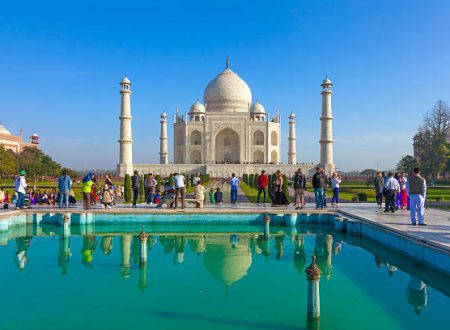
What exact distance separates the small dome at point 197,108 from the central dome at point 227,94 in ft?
4.69

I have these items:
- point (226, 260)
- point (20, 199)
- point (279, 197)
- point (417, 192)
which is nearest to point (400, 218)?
Result: point (417, 192)

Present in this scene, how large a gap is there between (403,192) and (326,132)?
2024 cm

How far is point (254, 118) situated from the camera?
43.7 metres

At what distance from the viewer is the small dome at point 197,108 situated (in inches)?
1711

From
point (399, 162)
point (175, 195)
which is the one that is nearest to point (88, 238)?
point (175, 195)

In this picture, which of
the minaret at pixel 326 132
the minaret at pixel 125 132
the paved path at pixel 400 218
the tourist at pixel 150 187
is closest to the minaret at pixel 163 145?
the minaret at pixel 125 132

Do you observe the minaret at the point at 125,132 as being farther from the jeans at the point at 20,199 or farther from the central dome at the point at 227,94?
the jeans at the point at 20,199

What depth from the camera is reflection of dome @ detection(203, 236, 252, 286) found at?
5594 mm

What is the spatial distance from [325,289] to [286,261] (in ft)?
4.90

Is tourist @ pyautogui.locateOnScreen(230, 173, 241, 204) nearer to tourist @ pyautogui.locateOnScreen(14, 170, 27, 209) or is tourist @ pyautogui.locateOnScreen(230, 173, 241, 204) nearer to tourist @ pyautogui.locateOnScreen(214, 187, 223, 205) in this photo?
tourist @ pyautogui.locateOnScreen(214, 187, 223, 205)

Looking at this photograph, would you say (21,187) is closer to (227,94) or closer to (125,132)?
(125,132)

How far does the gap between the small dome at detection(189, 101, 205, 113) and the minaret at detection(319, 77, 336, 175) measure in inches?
639

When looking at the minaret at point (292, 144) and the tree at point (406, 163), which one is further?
the minaret at point (292, 144)

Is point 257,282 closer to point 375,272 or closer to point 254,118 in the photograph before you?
point 375,272
